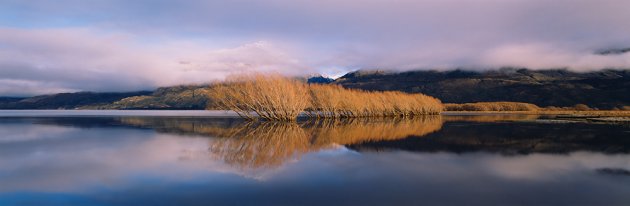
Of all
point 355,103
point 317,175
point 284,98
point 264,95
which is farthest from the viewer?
point 355,103

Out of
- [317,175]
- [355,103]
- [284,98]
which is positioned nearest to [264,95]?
[284,98]

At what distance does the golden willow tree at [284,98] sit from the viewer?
58.8m

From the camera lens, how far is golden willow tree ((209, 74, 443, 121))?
5881 centimetres

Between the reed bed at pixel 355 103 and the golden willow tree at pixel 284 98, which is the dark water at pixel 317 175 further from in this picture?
the reed bed at pixel 355 103

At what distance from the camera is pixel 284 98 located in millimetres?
60125

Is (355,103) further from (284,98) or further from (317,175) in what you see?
(317,175)

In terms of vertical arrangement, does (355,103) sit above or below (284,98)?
below

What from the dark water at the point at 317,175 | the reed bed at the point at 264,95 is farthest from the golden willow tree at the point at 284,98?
the dark water at the point at 317,175

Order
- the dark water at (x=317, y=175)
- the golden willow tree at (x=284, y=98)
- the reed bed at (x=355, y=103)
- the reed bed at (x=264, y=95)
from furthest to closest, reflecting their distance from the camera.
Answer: the reed bed at (x=355, y=103) < the golden willow tree at (x=284, y=98) < the reed bed at (x=264, y=95) < the dark water at (x=317, y=175)

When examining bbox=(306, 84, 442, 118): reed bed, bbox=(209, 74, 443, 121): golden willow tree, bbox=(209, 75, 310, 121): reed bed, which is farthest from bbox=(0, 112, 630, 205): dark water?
bbox=(306, 84, 442, 118): reed bed

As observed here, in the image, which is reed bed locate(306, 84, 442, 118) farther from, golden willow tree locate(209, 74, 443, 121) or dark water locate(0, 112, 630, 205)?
dark water locate(0, 112, 630, 205)

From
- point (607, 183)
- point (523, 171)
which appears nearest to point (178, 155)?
point (523, 171)

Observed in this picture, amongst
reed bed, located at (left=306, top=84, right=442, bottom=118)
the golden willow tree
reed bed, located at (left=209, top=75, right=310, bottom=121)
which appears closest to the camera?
reed bed, located at (left=209, top=75, right=310, bottom=121)

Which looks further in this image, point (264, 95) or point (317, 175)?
point (264, 95)
